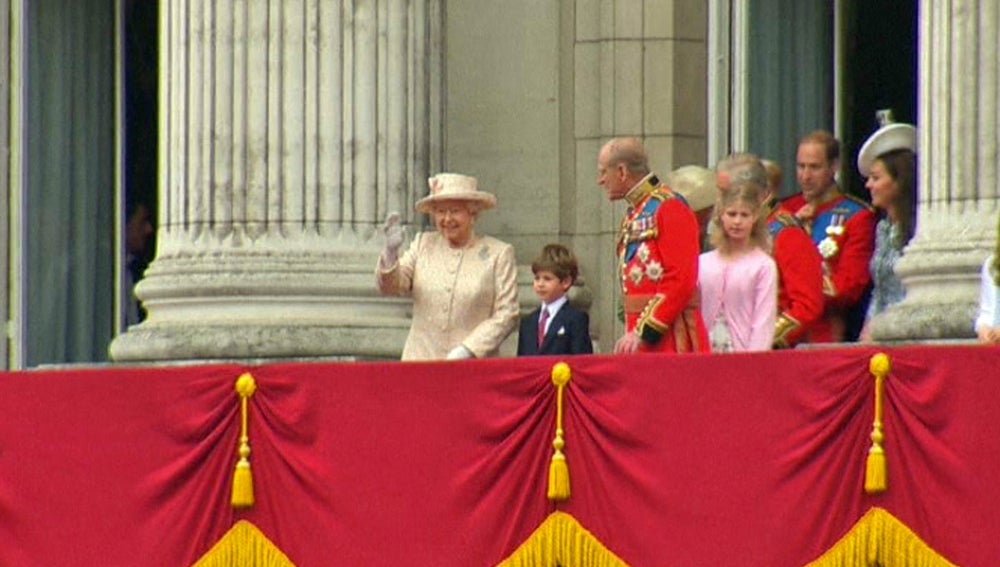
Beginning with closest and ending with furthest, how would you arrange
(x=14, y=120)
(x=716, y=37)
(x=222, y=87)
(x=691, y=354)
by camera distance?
(x=691, y=354), (x=222, y=87), (x=716, y=37), (x=14, y=120)

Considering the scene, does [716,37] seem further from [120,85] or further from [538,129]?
[120,85]

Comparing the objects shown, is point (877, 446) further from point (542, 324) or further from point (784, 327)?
point (542, 324)

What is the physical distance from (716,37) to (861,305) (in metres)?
3.33

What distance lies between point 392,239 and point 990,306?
11.6 ft

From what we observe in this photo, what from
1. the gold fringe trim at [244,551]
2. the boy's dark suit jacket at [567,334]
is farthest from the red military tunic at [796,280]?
the gold fringe trim at [244,551]

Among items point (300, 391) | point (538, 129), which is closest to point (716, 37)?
point (538, 129)

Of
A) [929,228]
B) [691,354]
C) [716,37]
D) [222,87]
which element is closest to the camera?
[691,354]

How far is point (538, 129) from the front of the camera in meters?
23.6

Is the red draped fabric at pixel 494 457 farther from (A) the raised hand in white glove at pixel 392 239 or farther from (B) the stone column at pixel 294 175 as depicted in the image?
(B) the stone column at pixel 294 175

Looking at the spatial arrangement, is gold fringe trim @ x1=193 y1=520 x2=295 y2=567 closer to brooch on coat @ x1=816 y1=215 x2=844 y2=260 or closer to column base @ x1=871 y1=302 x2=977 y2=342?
column base @ x1=871 y1=302 x2=977 y2=342

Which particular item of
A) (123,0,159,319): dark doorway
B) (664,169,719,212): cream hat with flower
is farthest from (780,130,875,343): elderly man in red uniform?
(123,0,159,319): dark doorway

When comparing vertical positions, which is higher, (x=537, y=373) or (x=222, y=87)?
(x=222, y=87)

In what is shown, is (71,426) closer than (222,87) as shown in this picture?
Yes

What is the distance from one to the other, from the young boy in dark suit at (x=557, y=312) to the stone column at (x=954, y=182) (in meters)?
1.57
